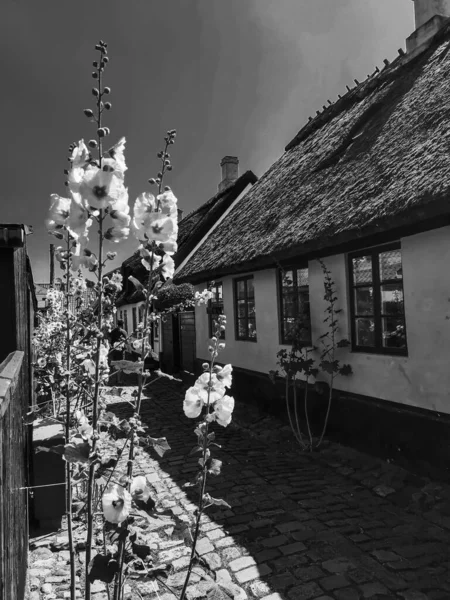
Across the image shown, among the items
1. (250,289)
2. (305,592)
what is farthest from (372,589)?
(250,289)

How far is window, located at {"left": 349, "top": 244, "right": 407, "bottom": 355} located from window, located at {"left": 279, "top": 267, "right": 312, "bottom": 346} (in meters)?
0.82

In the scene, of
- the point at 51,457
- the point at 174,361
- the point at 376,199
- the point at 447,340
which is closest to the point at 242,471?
the point at 51,457

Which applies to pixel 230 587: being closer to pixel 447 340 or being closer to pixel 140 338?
pixel 140 338

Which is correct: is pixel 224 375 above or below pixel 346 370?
above

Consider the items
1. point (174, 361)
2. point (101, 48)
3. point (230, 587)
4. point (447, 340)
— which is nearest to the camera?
Answer: point (101, 48)

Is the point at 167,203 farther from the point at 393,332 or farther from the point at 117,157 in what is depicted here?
the point at 393,332

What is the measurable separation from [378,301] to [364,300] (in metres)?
0.27

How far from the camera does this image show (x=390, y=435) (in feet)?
16.3

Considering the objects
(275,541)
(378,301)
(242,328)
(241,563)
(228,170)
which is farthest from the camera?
(228,170)

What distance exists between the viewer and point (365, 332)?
5.52 metres

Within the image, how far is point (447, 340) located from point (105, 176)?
12.6 feet

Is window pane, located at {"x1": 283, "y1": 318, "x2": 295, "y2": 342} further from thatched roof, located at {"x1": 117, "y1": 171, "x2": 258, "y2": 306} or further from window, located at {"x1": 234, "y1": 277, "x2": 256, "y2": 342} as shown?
thatched roof, located at {"x1": 117, "y1": 171, "x2": 258, "y2": 306}

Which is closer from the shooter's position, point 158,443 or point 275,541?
point 158,443

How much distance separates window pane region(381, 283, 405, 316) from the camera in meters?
5.02
